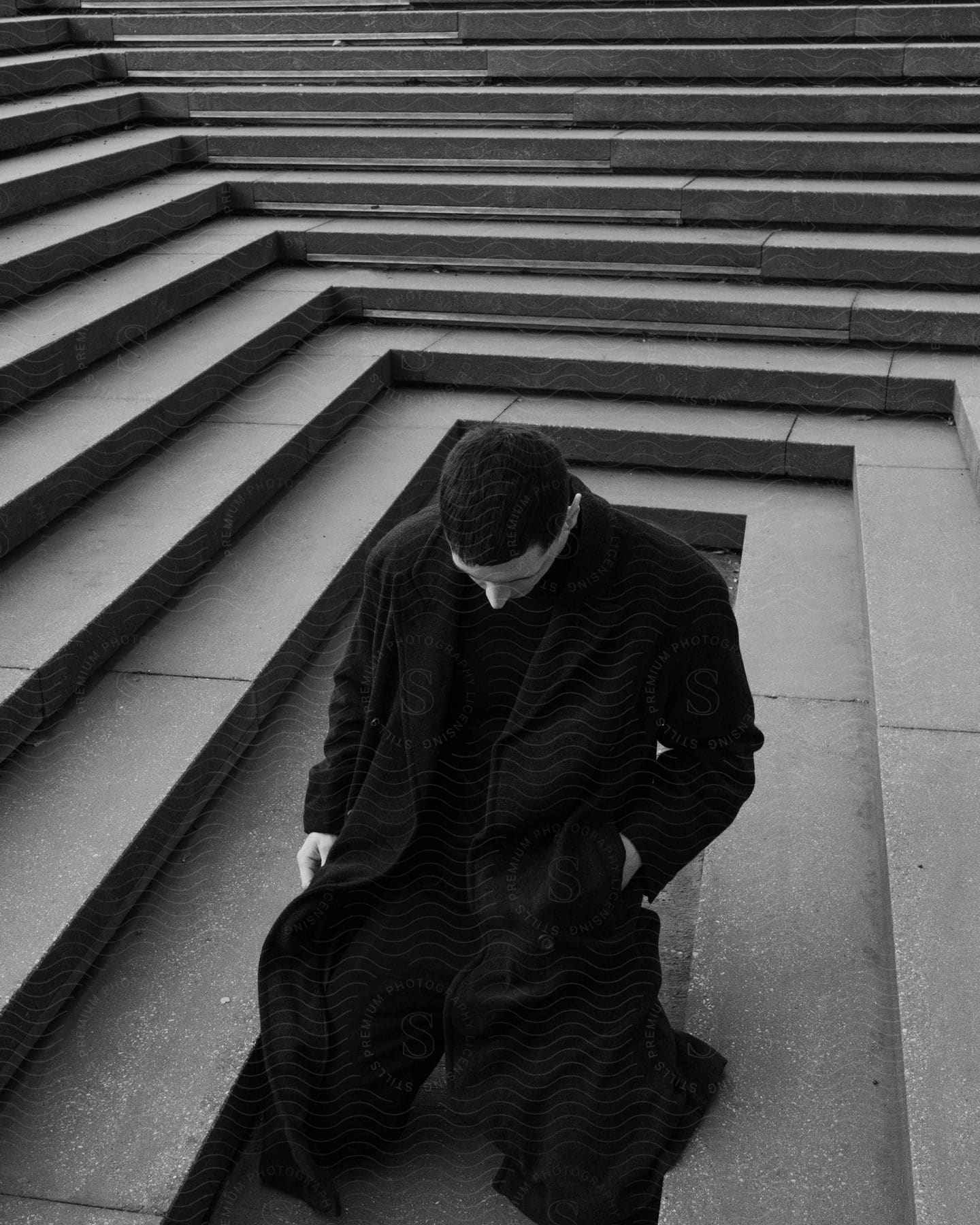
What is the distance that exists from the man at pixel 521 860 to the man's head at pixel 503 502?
0.05 metres

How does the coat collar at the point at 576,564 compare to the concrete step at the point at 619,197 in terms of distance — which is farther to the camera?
the concrete step at the point at 619,197

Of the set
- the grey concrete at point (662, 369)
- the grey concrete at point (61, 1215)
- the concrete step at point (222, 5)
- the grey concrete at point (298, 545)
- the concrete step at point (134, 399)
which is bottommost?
the grey concrete at point (61, 1215)

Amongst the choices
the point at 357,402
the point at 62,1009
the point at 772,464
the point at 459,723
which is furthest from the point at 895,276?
the point at 62,1009

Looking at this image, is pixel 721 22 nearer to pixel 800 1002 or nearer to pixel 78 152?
pixel 78 152

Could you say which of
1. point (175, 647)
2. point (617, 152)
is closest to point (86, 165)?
point (617, 152)

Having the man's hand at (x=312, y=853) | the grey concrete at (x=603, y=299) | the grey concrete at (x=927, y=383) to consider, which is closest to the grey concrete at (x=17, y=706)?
the man's hand at (x=312, y=853)

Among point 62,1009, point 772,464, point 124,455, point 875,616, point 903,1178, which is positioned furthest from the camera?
point 772,464

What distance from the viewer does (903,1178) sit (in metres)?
2.42

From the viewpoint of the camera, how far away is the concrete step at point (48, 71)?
6734 mm

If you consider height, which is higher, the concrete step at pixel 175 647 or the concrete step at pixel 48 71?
the concrete step at pixel 48 71

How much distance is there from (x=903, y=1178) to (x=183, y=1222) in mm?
1354

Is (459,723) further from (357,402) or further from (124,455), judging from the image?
(357,402)

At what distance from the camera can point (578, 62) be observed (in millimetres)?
7000

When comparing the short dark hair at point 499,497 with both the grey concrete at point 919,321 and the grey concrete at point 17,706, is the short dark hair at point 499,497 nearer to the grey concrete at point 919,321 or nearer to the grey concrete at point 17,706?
the grey concrete at point 17,706
